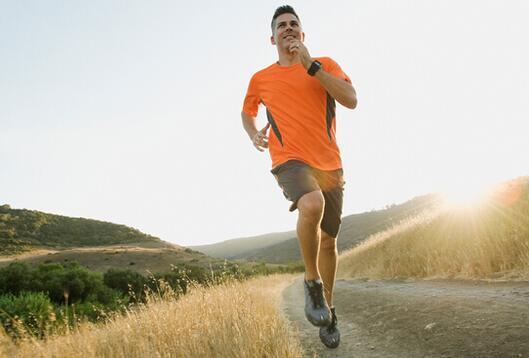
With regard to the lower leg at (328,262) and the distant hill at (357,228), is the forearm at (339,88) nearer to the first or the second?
the lower leg at (328,262)

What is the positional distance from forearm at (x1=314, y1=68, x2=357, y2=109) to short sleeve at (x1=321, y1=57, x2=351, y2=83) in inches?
6.8

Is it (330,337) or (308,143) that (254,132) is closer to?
(308,143)

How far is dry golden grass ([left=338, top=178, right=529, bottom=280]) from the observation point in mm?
6199

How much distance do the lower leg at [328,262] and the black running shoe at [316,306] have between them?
0.58 meters

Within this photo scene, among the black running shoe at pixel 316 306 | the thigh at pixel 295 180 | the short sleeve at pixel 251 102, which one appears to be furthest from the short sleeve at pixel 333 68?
the black running shoe at pixel 316 306

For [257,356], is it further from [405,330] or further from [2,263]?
[2,263]

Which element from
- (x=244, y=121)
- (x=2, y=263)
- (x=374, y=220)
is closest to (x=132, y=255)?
(x=2, y=263)

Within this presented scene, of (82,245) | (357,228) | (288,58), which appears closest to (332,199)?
(288,58)

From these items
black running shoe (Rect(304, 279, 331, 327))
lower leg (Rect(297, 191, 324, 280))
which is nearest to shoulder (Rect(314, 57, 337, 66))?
lower leg (Rect(297, 191, 324, 280))

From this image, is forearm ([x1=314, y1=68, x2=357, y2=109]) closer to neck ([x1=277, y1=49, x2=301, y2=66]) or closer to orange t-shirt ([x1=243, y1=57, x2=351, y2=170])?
orange t-shirt ([x1=243, y1=57, x2=351, y2=170])

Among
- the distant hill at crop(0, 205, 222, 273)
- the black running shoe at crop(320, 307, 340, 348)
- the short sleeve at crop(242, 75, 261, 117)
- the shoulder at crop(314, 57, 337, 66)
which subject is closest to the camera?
the black running shoe at crop(320, 307, 340, 348)

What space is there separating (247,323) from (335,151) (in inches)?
65.0

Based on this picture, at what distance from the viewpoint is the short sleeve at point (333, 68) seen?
379 cm

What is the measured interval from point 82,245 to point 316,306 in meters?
93.5
